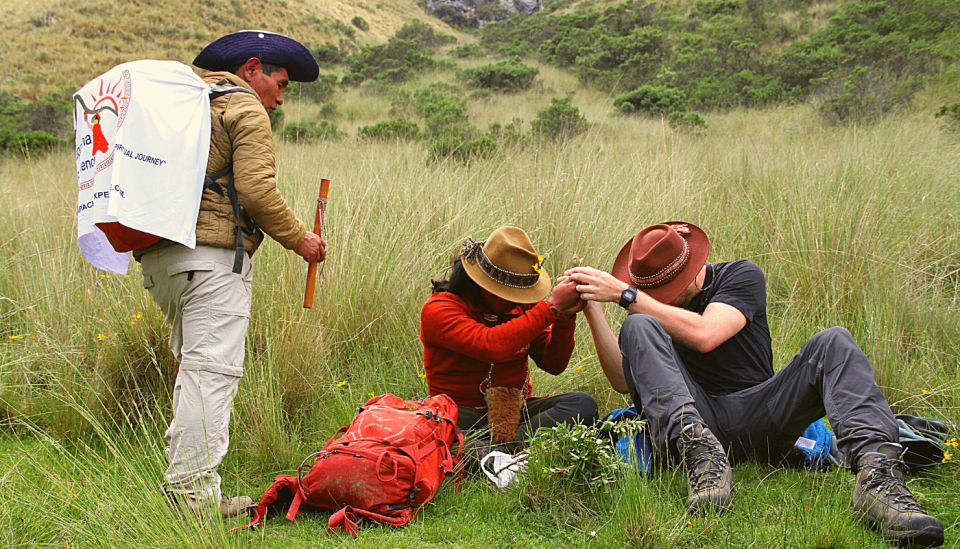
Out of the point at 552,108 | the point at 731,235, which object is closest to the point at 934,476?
the point at 731,235

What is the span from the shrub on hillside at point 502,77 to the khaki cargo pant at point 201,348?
55.0ft

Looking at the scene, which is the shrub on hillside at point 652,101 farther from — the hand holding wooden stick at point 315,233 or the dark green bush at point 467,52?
the dark green bush at point 467,52

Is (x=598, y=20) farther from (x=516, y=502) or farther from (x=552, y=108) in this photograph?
A: (x=516, y=502)

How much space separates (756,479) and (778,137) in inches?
281

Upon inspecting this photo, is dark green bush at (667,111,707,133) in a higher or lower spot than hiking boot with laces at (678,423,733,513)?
higher

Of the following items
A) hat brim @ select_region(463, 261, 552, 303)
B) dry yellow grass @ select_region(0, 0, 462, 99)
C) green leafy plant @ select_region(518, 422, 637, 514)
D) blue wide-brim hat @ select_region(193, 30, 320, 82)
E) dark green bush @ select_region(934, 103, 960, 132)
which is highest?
dark green bush @ select_region(934, 103, 960, 132)

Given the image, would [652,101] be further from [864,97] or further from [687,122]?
[864,97]

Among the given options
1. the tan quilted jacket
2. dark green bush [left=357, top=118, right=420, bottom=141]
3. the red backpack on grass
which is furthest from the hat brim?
dark green bush [left=357, top=118, right=420, bottom=141]

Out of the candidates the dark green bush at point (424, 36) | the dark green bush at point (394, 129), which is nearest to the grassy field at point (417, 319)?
the dark green bush at point (394, 129)

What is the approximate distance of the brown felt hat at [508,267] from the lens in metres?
3.37

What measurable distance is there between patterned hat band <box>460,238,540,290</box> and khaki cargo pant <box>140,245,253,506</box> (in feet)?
3.34

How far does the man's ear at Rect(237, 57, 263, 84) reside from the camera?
3.57m

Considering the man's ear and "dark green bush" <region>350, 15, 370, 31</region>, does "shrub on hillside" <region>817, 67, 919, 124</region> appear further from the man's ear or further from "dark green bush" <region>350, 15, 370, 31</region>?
"dark green bush" <region>350, 15, 370, 31</region>

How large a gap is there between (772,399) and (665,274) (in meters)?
0.69
